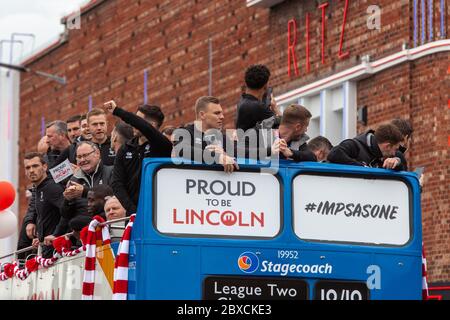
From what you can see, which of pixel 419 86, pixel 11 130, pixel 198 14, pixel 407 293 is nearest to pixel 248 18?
pixel 198 14

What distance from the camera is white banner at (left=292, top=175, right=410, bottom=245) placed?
11406mm

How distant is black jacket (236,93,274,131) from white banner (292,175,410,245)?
100 centimetres

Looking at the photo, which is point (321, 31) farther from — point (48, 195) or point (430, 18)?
point (48, 195)

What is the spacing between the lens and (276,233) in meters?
11.3

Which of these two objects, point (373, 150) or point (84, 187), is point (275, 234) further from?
point (84, 187)

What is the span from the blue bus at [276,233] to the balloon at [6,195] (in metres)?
4.38

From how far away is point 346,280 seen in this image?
1138cm

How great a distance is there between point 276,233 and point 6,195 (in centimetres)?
474

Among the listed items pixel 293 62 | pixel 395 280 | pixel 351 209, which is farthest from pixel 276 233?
pixel 293 62

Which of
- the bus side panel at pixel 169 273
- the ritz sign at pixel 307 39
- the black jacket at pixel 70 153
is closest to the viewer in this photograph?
the bus side panel at pixel 169 273

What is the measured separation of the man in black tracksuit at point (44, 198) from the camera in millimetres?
14156

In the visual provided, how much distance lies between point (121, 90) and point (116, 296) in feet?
84.2

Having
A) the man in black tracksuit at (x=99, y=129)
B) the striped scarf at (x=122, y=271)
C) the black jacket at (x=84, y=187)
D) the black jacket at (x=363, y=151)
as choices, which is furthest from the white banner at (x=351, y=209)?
the man in black tracksuit at (x=99, y=129)

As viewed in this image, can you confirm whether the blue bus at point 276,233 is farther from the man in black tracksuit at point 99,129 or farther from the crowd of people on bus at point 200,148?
the man in black tracksuit at point 99,129
